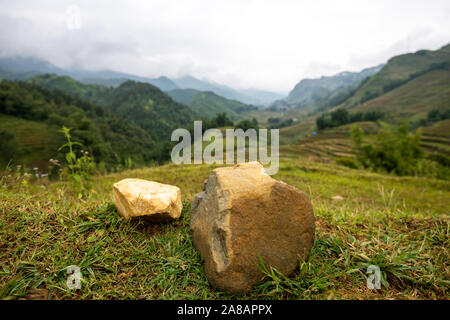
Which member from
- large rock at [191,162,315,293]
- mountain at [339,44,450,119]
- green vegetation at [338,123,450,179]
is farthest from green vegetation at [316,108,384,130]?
large rock at [191,162,315,293]

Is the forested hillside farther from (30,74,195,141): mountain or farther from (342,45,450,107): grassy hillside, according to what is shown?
(342,45,450,107): grassy hillside

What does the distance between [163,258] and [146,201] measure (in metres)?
0.72

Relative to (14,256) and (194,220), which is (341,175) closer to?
(194,220)

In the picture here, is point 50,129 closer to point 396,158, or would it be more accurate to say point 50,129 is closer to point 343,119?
point 396,158

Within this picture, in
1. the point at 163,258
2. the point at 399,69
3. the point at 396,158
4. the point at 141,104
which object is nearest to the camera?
the point at 163,258

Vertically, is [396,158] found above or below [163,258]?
below

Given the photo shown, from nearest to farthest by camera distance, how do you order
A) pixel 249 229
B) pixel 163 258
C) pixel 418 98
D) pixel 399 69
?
1. pixel 249 229
2. pixel 163 258
3. pixel 418 98
4. pixel 399 69

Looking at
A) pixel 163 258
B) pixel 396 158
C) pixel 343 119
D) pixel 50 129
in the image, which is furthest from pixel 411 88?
pixel 50 129

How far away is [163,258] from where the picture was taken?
7.71ft

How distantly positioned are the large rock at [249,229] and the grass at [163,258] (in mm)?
136

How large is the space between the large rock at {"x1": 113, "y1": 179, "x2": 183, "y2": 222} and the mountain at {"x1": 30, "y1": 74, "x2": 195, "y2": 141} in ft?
322

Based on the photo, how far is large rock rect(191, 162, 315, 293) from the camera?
6.76 feet

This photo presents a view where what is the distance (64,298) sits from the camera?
73.2 inches

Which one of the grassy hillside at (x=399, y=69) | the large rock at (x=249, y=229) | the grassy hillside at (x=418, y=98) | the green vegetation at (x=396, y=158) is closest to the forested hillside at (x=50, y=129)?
the green vegetation at (x=396, y=158)
